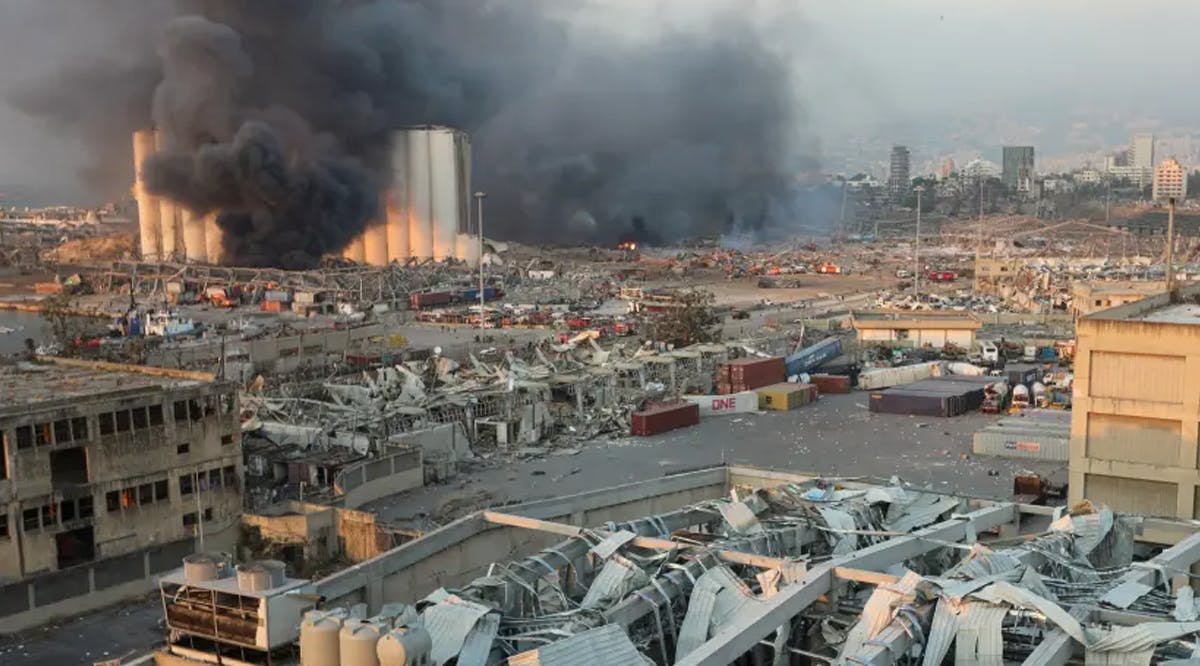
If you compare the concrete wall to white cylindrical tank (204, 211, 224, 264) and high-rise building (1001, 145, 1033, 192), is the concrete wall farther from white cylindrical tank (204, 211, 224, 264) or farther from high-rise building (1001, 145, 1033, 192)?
high-rise building (1001, 145, 1033, 192)

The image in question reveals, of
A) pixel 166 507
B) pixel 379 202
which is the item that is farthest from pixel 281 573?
pixel 379 202

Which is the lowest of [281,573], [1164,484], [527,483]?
[527,483]

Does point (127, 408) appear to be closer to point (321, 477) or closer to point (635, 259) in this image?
point (321, 477)

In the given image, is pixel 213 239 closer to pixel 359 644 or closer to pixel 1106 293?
pixel 1106 293

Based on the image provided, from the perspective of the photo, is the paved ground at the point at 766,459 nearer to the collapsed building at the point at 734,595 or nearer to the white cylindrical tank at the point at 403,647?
the collapsed building at the point at 734,595

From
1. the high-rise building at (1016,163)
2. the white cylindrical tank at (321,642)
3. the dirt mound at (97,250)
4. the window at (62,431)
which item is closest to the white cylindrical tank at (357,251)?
the dirt mound at (97,250)
